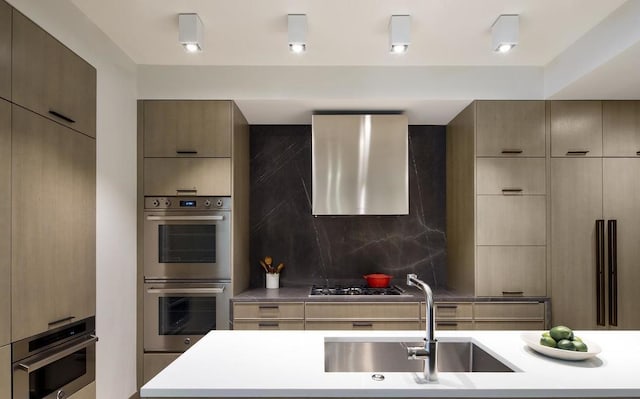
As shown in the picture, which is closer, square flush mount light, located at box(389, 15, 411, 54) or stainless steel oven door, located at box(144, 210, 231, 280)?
square flush mount light, located at box(389, 15, 411, 54)

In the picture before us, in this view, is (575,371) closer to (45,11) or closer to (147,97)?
(45,11)

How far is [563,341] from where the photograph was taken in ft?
6.32

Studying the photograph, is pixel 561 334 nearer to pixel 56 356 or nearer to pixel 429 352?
pixel 429 352

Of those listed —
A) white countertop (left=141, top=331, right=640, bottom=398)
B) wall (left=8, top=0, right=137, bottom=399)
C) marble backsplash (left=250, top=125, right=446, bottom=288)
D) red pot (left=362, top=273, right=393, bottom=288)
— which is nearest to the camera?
white countertop (left=141, top=331, right=640, bottom=398)

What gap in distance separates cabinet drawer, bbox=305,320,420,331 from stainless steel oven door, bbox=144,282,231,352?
66 centimetres

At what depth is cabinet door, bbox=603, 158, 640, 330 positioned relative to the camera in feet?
11.7

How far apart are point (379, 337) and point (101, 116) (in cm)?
214

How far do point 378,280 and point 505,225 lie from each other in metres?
1.12

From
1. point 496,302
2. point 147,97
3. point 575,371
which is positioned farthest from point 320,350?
point 147,97

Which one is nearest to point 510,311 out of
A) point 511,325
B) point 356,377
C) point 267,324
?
point 511,325

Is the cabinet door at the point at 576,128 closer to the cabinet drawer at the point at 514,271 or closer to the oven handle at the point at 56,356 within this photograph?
the cabinet drawer at the point at 514,271

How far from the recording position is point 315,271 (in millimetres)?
4285

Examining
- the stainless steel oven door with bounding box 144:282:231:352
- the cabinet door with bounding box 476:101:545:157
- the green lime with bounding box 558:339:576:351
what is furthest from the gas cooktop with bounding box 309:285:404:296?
the green lime with bounding box 558:339:576:351

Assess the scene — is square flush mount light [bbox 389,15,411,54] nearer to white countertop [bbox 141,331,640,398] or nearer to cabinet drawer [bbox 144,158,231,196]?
cabinet drawer [bbox 144,158,231,196]
